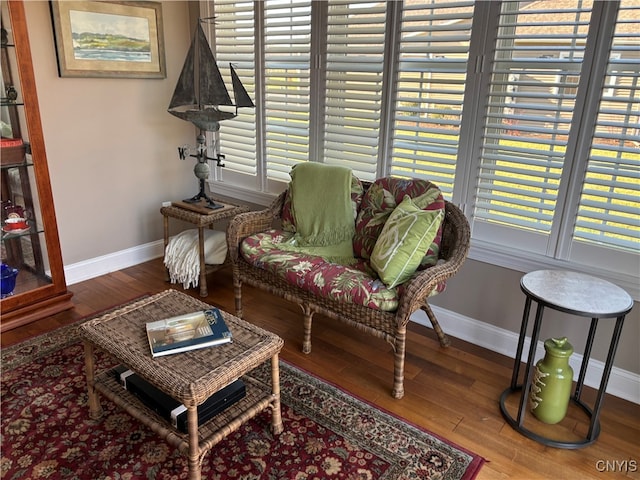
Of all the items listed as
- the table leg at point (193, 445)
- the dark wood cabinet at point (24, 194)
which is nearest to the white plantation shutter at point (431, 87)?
the table leg at point (193, 445)

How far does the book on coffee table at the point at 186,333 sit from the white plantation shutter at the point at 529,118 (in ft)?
4.96

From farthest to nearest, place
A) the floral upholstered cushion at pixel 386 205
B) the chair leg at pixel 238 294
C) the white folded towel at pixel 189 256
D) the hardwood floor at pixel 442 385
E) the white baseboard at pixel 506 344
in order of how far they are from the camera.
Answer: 1. the white folded towel at pixel 189 256
2. the chair leg at pixel 238 294
3. the floral upholstered cushion at pixel 386 205
4. the white baseboard at pixel 506 344
5. the hardwood floor at pixel 442 385

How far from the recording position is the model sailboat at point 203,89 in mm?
3057

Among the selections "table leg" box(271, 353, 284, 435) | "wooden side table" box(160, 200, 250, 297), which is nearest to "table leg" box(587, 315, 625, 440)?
"table leg" box(271, 353, 284, 435)

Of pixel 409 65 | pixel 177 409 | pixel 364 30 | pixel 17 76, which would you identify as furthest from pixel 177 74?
pixel 177 409

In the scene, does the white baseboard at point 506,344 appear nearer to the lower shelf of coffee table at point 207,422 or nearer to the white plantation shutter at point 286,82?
the lower shelf of coffee table at point 207,422

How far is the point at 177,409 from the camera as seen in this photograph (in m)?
1.71

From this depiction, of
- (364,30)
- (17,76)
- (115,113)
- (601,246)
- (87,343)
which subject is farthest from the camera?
(115,113)

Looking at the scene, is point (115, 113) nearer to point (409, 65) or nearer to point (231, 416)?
point (409, 65)

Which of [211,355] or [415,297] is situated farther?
[415,297]

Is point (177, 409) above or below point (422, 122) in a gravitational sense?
below

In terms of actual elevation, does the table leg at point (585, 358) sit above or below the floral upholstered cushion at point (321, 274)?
below

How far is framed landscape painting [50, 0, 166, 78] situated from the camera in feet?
9.61

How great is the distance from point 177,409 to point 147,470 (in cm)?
28
